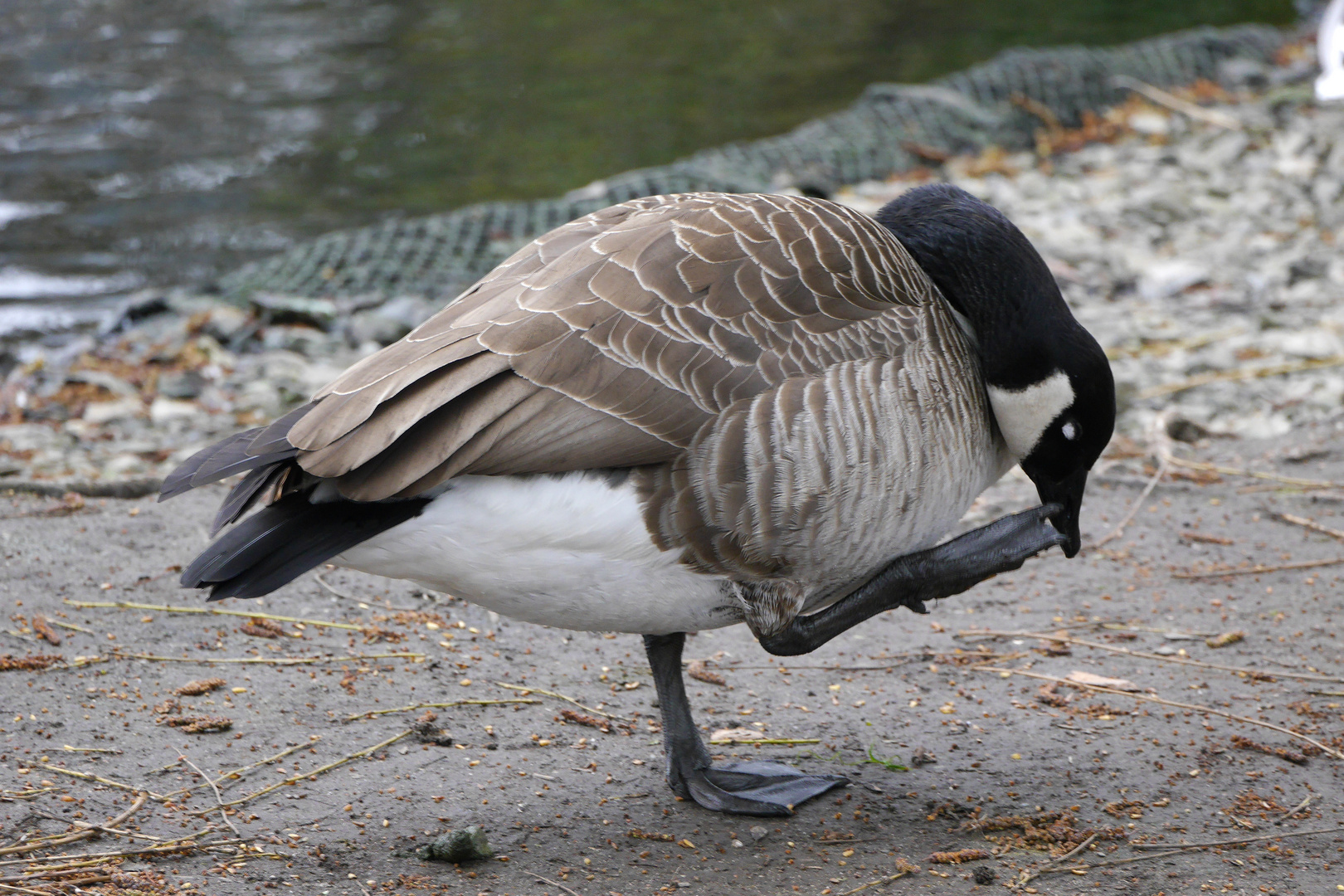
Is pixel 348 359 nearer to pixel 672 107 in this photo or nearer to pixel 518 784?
pixel 518 784

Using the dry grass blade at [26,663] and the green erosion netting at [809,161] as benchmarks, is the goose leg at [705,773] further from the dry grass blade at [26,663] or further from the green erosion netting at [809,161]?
the green erosion netting at [809,161]

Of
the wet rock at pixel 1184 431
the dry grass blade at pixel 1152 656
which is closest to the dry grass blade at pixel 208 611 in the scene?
the dry grass blade at pixel 1152 656

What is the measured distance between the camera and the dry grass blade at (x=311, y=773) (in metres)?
3.18

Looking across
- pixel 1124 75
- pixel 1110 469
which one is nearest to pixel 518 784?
pixel 1110 469

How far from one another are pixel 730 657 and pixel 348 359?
357 cm

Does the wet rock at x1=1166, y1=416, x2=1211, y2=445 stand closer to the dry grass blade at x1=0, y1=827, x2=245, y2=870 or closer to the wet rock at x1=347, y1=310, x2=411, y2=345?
the wet rock at x1=347, y1=310, x2=411, y2=345

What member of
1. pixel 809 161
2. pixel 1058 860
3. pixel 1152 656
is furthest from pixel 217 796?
pixel 809 161

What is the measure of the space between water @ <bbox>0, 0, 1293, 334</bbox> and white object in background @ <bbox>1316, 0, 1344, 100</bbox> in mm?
6379

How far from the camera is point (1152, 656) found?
4.12 m

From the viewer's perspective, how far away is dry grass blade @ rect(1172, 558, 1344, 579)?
4660mm

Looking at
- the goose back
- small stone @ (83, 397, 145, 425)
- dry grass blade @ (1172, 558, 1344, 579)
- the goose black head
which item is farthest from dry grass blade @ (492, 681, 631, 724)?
small stone @ (83, 397, 145, 425)

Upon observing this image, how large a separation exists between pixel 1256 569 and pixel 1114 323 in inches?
113

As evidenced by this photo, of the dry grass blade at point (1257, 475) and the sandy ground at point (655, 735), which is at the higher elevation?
the sandy ground at point (655, 735)

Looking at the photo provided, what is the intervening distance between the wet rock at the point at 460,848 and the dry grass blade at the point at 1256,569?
9.63ft
